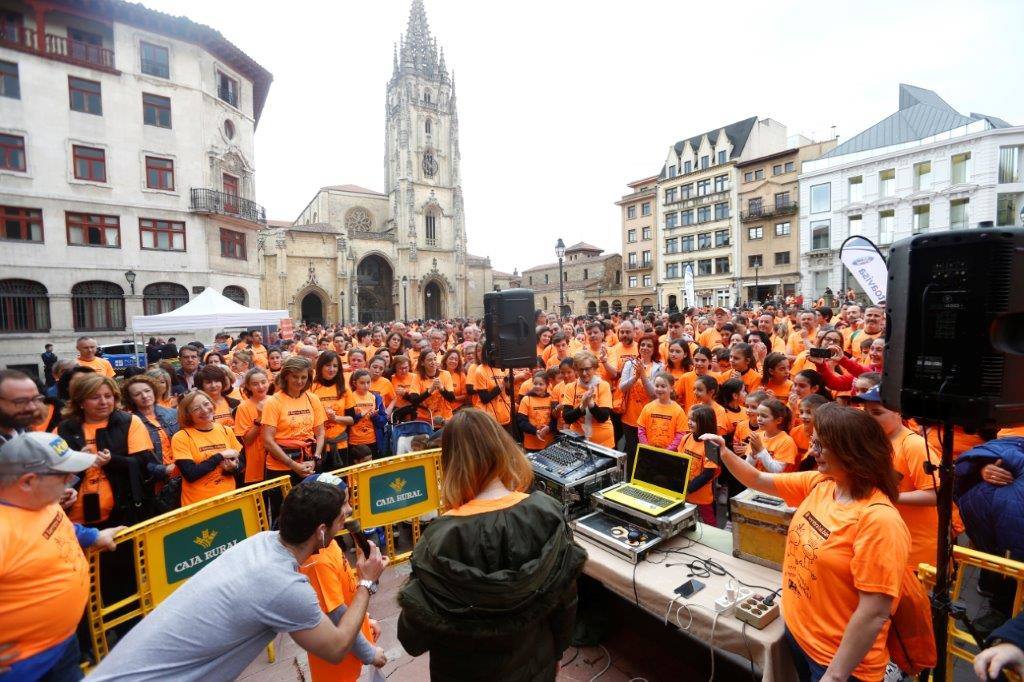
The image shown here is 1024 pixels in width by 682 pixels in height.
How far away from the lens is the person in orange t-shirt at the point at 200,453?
12.7ft

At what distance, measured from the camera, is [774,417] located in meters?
3.91

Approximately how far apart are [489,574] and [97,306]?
983 inches

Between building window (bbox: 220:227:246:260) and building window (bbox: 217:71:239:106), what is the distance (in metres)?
6.75

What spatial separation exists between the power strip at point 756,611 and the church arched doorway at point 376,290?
47.4 m

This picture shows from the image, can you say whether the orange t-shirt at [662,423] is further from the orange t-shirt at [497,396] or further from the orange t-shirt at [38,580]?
the orange t-shirt at [38,580]

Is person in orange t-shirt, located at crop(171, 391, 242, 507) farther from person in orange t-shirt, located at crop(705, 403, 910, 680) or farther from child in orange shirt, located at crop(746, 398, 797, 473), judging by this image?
child in orange shirt, located at crop(746, 398, 797, 473)

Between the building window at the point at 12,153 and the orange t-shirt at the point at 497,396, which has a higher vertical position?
the building window at the point at 12,153

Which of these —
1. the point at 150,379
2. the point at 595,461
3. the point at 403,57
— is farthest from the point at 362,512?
the point at 403,57

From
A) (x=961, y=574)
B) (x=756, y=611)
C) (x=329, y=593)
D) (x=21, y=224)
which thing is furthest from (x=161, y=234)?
(x=961, y=574)

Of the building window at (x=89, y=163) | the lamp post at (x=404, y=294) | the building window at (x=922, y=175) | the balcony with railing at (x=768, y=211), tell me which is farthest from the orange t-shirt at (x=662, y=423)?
the lamp post at (x=404, y=294)

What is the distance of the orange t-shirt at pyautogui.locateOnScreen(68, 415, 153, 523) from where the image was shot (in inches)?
142

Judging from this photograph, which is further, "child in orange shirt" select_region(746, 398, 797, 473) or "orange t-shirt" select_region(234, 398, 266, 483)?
"orange t-shirt" select_region(234, 398, 266, 483)

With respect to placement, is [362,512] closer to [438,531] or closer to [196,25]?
[438,531]

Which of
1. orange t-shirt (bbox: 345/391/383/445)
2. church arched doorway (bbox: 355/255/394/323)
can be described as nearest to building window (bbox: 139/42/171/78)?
orange t-shirt (bbox: 345/391/383/445)
